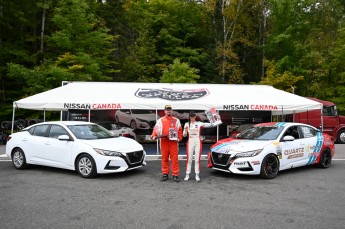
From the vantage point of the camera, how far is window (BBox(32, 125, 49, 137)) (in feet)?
33.1

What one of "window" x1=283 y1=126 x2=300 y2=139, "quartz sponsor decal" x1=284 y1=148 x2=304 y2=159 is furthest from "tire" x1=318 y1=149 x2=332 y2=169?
"window" x1=283 y1=126 x2=300 y2=139

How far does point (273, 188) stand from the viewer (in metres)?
7.91

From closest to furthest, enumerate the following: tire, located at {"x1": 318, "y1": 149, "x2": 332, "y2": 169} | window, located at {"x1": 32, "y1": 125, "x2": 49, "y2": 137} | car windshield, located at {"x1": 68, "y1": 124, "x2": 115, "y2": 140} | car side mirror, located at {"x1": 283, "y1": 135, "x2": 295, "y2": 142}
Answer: car side mirror, located at {"x1": 283, "y1": 135, "x2": 295, "y2": 142}, car windshield, located at {"x1": 68, "y1": 124, "x2": 115, "y2": 140}, window, located at {"x1": 32, "y1": 125, "x2": 49, "y2": 137}, tire, located at {"x1": 318, "y1": 149, "x2": 332, "y2": 169}

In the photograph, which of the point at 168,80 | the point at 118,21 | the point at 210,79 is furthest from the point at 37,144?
the point at 118,21

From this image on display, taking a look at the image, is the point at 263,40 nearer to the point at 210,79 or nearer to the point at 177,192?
the point at 210,79

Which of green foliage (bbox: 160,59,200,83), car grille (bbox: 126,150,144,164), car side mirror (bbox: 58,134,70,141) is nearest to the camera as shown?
car grille (bbox: 126,150,144,164)

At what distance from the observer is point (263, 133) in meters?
10.0

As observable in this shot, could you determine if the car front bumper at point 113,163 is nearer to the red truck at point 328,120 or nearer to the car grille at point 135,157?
the car grille at point 135,157

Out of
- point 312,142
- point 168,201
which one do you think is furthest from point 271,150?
point 168,201

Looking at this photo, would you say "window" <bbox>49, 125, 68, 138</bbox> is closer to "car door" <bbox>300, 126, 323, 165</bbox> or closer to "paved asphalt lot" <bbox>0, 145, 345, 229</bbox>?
"paved asphalt lot" <bbox>0, 145, 345, 229</bbox>

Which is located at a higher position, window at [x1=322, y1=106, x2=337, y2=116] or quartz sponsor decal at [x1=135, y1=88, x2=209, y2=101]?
quartz sponsor decal at [x1=135, y1=88, x2=209, y2=101]

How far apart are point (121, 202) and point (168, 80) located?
865 inches

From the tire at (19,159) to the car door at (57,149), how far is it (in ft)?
3.14

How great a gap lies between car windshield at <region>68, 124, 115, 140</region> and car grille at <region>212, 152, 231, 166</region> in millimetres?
3244
